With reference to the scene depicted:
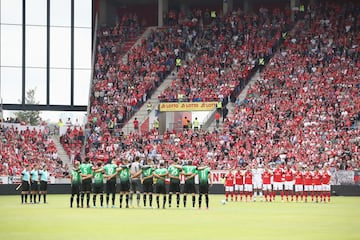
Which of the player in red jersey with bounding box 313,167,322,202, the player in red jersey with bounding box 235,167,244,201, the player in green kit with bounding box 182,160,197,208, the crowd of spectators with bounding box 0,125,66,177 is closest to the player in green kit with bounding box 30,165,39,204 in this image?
the player in green kit with bounding box 182,160,197,208

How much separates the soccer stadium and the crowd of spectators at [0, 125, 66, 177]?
0.12m

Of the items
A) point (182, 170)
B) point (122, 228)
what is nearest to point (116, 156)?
point (182, 170)

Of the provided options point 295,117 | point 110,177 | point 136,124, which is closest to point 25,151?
point 136,124

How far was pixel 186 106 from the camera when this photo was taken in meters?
61.8

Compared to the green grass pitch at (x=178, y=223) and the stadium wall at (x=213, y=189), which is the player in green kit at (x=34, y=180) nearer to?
the green grass pitch at (x=178, y=223)

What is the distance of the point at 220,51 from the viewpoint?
6519cm

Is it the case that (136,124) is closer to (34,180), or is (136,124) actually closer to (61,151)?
(61,151)

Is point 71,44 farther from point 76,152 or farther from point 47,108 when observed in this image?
point 76,152

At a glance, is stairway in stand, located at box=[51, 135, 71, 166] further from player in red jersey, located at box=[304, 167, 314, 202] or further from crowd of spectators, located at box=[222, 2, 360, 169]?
player in red jersey, located at box=[304, 167, 314, 202]

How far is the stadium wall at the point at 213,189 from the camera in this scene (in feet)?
167

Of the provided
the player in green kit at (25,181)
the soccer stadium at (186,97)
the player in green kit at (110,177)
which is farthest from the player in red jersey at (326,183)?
the player in green kit at (25,181)

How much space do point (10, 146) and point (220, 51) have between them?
18.1 m

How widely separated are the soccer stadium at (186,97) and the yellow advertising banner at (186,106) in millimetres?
81

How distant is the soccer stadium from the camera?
150ft
